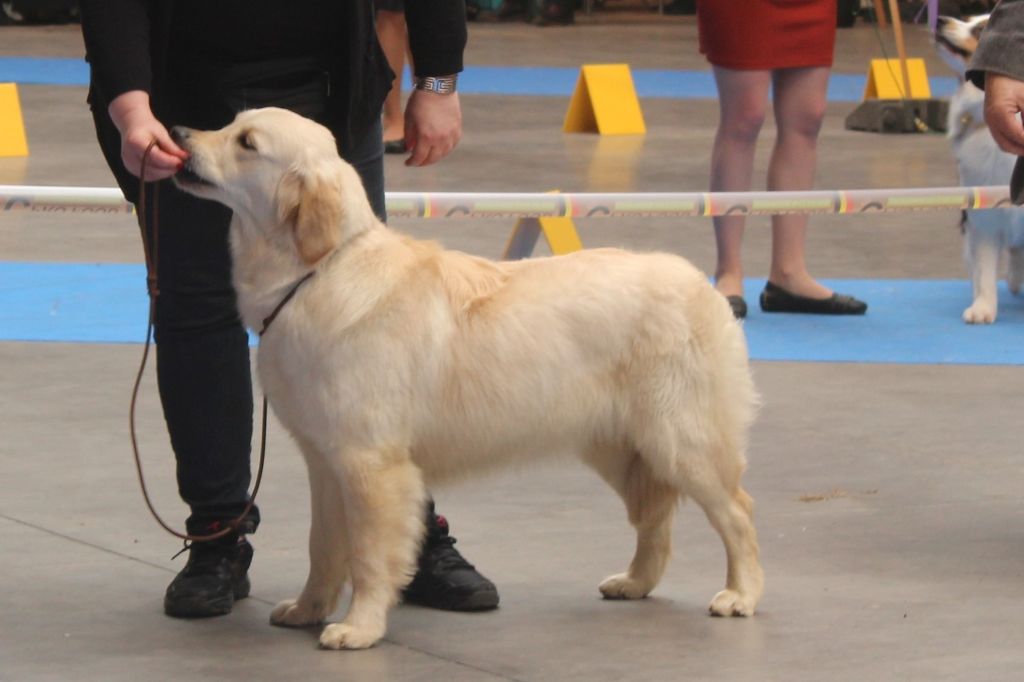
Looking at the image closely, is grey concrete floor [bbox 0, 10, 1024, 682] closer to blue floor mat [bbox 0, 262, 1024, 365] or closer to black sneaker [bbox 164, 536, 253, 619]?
black sneaker [bbox 164, 536, 253, 619]

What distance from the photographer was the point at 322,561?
10.9 ft

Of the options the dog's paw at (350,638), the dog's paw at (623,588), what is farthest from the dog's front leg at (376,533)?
the dog's paw at (623,588)

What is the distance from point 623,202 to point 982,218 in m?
1.58

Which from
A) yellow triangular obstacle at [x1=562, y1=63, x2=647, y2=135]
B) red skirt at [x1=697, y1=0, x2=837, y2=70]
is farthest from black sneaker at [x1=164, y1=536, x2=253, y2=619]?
yellow triangular obstacle at [x1=562, y1=63, x2=647, y2=135]

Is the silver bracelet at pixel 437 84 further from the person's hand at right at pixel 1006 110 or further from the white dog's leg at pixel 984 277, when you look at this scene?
the white dog's leg at pixel 984 277

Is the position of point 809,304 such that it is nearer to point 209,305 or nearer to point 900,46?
point 209,305

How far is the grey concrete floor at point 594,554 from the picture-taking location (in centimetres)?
312

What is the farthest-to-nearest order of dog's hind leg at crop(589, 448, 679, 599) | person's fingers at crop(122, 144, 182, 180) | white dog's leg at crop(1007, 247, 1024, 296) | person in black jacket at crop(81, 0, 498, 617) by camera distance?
white dog's leg at crop(1007, 247, 1024, 296)
dog's hind leg at crop(589, 448, 679, 599)
person in black jacket at crop(81, 0, 498, 617)
person's fingers at crop(122, 144, 182, 180)

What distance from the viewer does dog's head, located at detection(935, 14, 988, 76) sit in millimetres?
6840

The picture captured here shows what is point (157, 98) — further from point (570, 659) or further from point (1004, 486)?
point (1004, 486)

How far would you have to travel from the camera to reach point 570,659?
3.11 metres

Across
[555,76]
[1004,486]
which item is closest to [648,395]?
[1004,486]

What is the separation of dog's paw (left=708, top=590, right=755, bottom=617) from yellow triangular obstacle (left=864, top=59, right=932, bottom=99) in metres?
9.34

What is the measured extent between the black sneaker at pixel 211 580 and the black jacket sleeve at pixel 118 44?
0.96 meters
